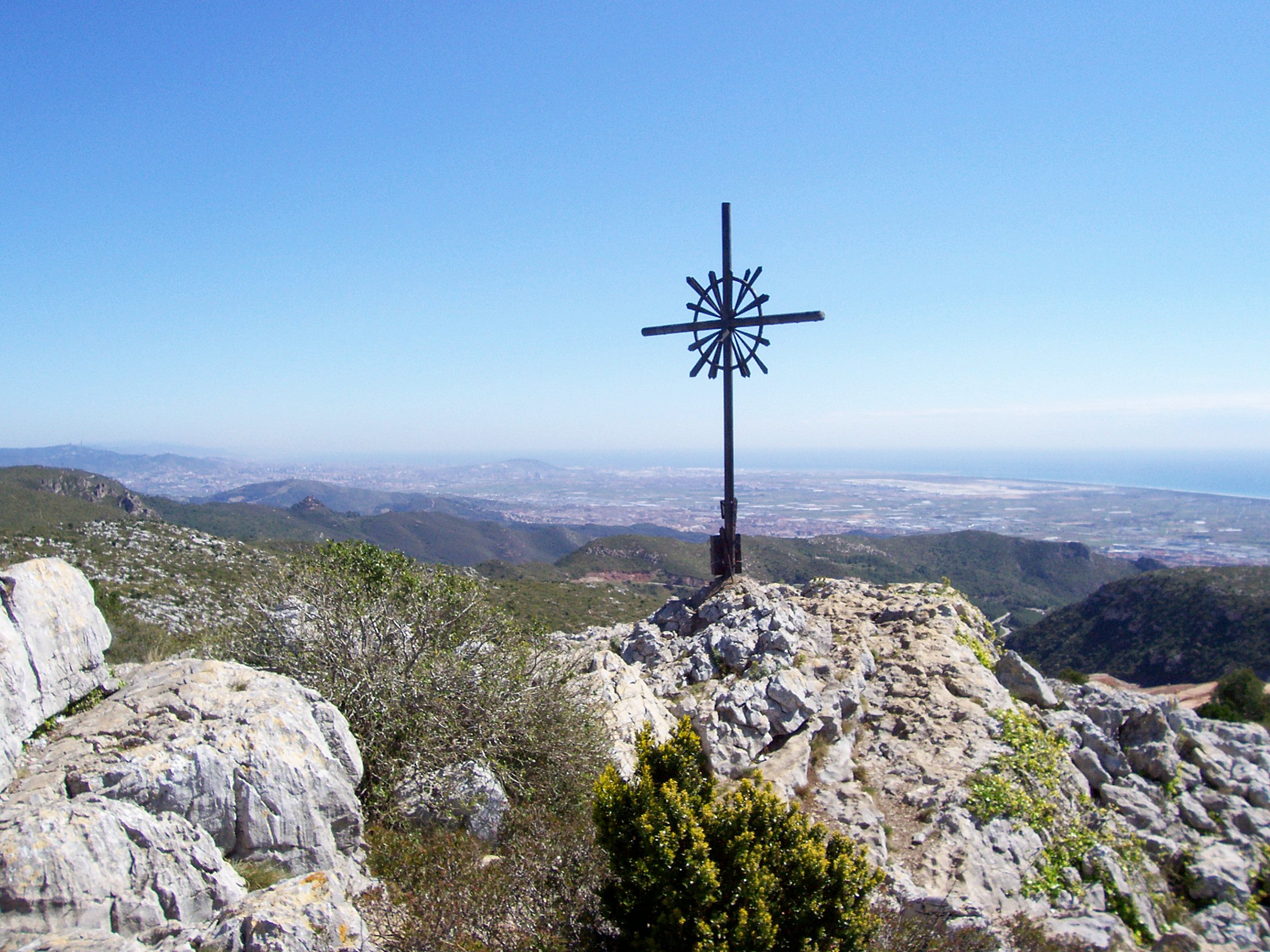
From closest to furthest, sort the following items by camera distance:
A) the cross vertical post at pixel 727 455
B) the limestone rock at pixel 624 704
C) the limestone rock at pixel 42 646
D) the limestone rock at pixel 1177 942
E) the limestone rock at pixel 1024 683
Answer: the limestone rock at pixel 42 646
the limestone rock at pixel 1177 942
the limestone rock at pixel 624 704
the limestone rock at pixel 1024 683
the cross vertical post at pixel 727 455

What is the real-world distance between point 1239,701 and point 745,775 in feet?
87.1

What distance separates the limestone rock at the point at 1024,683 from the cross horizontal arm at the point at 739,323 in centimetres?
666

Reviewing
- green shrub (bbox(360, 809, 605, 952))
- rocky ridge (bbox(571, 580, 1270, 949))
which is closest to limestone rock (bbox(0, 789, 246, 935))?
green shrub (bbox(360, 809, 605, 952))

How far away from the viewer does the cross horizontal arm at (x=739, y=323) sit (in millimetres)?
12145

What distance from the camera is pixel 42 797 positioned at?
4.26m

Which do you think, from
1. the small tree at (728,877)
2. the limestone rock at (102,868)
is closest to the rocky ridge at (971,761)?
the small tree at (728,877)

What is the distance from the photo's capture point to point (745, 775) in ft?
25.0

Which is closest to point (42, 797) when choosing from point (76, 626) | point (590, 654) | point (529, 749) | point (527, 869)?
point (76, 626)

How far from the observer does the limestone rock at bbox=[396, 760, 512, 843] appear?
6.02m

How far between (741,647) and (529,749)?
435 centimetres

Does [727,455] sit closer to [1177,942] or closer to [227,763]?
[1177,942]

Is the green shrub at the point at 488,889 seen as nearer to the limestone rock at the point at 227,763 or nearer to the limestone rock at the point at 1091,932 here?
the limestone rock at the point at 227,763

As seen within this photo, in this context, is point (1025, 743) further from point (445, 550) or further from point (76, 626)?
point (445, 550)

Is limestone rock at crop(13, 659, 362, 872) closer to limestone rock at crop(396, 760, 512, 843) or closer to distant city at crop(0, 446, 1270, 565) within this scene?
limestone rock at crop(396, 760, 512, 843)
